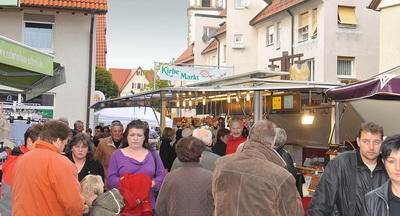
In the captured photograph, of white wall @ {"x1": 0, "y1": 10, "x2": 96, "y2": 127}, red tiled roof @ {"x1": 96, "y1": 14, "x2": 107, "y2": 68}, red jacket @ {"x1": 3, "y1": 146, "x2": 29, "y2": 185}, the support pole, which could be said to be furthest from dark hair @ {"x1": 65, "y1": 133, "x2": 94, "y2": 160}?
red tiled roof @ {"x1": 96, "y1": 14, "x2": 107, "y2": 68}

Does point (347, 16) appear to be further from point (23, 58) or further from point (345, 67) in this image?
point (23, 58)

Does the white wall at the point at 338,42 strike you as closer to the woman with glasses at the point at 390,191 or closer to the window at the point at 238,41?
the window at the point at 238,41

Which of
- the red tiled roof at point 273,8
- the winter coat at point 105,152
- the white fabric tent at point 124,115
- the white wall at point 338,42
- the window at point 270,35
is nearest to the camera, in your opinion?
the winter coat at point 105,152

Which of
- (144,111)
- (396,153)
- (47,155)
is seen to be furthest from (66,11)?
(396,153)

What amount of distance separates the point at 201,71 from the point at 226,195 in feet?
43.5

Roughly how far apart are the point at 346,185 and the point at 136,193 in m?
2.16

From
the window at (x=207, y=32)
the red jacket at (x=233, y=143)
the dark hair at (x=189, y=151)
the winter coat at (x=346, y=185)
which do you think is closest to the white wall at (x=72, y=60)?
the red jacket at (x=233, y=143)

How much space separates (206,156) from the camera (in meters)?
5.45

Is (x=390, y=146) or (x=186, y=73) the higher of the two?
(x=186, y=73)

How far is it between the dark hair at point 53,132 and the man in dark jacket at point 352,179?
219 cm

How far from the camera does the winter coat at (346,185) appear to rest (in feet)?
12.8

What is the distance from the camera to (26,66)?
19.8 ft

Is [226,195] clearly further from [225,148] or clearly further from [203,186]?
[225,148]

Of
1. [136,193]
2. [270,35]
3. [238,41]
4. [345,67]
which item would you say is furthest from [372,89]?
[238,41]
